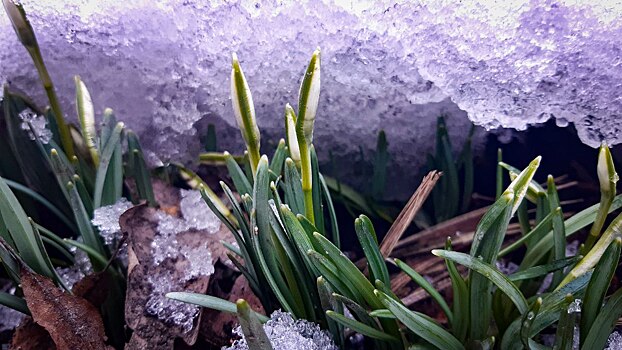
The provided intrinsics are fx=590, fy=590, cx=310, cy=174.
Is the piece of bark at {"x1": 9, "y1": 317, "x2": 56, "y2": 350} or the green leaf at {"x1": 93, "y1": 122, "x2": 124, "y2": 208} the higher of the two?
the green leaf at {"x1": 93, "y1": 122, "x2": 124, "y2": 208}

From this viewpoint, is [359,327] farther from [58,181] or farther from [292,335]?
[58,181]

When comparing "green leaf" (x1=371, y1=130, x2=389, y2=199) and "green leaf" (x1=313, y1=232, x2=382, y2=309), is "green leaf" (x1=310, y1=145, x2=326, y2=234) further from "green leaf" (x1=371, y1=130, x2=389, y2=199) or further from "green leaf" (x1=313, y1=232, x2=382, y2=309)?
"green leaf" (x1=371, y1=130, x2=389, y2=199)

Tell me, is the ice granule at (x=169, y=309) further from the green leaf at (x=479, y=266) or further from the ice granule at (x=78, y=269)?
the green leaf at (x=479, y=266)

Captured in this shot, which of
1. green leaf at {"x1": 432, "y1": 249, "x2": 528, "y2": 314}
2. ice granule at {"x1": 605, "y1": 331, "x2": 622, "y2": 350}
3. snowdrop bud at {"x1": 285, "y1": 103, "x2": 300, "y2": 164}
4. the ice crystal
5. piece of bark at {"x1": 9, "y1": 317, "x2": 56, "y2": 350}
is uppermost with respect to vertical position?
snowdrop bud at {"x1": 285, "y1": 103, "x2": 300, "y2": 164}

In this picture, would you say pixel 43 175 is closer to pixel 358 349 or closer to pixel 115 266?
pixel 115 266

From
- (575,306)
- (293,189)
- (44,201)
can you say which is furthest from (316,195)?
(44,201)

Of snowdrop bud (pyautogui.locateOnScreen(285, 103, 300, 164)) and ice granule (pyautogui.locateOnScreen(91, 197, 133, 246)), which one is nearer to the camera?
snowdrop bud (pyautogui.locateOnScreen(285, 103, 300, 164))

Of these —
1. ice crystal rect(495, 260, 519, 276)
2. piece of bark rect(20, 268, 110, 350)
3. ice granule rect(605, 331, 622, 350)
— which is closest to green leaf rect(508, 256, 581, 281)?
ice granule rect(605, 331, 622, 350)

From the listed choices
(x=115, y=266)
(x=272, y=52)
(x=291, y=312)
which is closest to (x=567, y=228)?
(x=291, y=312)
